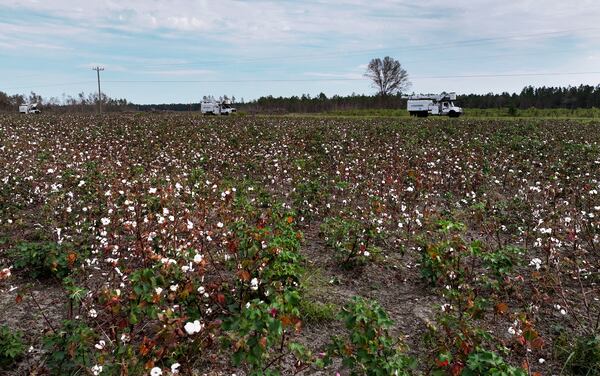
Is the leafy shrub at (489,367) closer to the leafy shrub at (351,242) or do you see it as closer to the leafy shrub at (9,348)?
the leafy shrub at (351,242)

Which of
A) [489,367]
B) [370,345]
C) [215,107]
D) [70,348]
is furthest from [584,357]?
[215,107]

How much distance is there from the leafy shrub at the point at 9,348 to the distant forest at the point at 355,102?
5520cm

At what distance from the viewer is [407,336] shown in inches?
165

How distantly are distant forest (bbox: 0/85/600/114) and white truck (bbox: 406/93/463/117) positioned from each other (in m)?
11.3

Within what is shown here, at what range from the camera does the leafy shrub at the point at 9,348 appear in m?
3.53

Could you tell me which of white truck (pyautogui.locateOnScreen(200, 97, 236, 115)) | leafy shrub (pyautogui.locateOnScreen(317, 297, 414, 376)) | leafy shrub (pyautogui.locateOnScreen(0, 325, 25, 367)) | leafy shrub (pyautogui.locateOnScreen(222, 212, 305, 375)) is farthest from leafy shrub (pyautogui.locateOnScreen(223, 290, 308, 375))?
white truck (pyautogui.locateOnScreen(200, 97, 236, 115))

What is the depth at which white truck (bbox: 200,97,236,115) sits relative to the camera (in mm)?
61062

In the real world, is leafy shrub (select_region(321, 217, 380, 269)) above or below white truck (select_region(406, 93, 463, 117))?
below

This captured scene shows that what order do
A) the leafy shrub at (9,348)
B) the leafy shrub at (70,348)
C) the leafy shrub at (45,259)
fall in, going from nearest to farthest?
the leafy shrub at (70,348) < the leafy shrub at (9,348) < the leafy shrub at (45,259)

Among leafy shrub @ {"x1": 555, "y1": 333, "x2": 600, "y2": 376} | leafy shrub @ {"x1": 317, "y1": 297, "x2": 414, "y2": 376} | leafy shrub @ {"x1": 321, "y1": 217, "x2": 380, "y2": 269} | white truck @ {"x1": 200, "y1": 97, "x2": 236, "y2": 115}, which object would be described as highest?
white truck @ {"x1": 200, "y1": 97, "x2": 236, "y2": 115}

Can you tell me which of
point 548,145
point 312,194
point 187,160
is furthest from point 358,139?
point 312,194

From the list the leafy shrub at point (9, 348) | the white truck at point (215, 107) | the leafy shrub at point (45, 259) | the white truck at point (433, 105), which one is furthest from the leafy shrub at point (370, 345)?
the white truck at point (215, 107)

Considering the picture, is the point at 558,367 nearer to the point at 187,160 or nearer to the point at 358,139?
the point at 187,160

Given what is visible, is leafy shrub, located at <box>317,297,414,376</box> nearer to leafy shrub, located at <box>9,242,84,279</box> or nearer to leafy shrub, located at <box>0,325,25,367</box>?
leafy shrub, located at <box>0,325,25,367</box>
